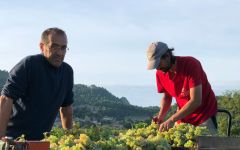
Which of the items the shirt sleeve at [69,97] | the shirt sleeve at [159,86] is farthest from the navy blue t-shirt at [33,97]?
the shirt sleeve at [159,86]

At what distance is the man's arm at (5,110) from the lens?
194 inches

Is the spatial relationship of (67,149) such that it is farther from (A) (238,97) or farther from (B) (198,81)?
(A) (238,97)

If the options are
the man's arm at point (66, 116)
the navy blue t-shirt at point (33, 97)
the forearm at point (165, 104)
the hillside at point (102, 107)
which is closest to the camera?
the navy blue t-shirt at point (33, 97)

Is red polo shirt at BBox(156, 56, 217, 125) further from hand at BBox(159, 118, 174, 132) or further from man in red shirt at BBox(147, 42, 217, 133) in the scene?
hand at BBox(159, 118, 174, 132)

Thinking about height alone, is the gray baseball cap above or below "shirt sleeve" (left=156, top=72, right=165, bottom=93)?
above

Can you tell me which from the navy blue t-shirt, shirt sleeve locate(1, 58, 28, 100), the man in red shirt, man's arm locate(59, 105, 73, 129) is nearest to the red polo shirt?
the man in red shirt

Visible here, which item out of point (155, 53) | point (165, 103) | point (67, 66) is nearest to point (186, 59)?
point (155, 53)

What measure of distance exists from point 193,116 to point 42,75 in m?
2.22

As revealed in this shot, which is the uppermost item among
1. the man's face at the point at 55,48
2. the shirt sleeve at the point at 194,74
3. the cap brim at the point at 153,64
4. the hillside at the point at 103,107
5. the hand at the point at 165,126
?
the man's face at the point at 55,48

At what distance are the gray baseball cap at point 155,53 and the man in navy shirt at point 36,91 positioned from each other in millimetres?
1100

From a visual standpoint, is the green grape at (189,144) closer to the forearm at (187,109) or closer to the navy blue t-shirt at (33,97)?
the forearm at (187,109)

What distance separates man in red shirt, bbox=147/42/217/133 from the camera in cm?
623

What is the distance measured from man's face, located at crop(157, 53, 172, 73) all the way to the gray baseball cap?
9 cm

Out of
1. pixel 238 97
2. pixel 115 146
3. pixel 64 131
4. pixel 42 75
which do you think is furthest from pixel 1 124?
pixel 238 97
